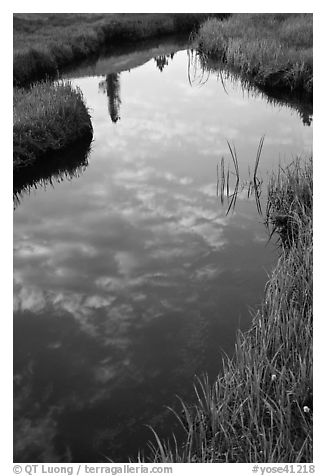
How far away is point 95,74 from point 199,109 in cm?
813

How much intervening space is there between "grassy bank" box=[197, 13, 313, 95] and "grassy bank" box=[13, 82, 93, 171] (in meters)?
8.84

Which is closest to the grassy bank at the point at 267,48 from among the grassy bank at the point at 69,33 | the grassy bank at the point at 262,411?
the grassy bank at the point at 69,33

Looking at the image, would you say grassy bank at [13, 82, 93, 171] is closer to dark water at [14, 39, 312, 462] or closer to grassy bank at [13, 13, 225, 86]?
dark water at [14, 39, 312, 462]

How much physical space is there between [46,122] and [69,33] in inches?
691

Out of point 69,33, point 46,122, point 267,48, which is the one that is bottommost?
point 46,122

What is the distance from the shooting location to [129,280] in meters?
9.57

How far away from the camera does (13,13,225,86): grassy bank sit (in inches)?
935

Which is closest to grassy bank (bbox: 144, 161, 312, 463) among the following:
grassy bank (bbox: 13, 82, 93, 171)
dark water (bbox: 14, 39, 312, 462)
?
dark water (bbox: 14, 39, 312, 462)

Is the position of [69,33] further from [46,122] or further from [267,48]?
[46,122]

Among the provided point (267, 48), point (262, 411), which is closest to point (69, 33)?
point (267, 48)

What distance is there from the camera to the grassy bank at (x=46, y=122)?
14.4 meters

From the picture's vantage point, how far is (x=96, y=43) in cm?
3142
